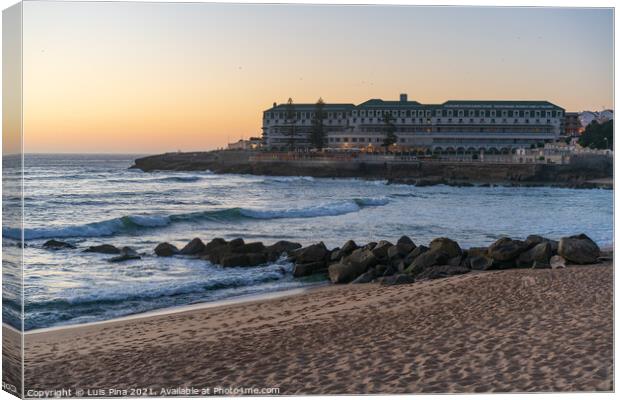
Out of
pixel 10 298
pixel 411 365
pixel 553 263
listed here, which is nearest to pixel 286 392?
pixel 411 365

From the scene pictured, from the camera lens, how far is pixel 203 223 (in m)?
13.5

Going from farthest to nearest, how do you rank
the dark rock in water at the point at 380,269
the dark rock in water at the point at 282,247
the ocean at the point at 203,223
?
the dark rock in water at the point at 282,247, the dark rock in water at the point at 380,269, the ocean at the point at 203,223

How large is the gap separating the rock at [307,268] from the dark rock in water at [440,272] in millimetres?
1478

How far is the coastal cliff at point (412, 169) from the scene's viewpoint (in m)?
12.5

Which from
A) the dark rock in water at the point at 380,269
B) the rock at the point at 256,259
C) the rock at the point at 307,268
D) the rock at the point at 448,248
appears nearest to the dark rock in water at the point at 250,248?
the rock at the point at 256,259

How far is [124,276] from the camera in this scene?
9.20m

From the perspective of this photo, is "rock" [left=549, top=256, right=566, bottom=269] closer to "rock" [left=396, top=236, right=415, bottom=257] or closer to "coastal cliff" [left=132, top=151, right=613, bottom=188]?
"rock" [left=396, top=236, right=415, bottom=257]

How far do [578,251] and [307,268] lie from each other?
3543 mm

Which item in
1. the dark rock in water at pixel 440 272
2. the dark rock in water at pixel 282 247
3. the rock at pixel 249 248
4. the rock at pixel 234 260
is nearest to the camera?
the dark rock in water at pixel 440 272

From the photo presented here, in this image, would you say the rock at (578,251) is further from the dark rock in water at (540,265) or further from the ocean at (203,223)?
the ocean at (203,223)

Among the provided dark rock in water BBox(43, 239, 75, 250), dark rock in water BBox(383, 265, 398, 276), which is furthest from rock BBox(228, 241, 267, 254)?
dark rock in water BBox(43, 239, 75, 250)

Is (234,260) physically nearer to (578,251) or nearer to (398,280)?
(398,280)

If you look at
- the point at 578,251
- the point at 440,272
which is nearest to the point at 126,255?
the point at 440,272

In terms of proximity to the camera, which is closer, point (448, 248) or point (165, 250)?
point (448, 248)
